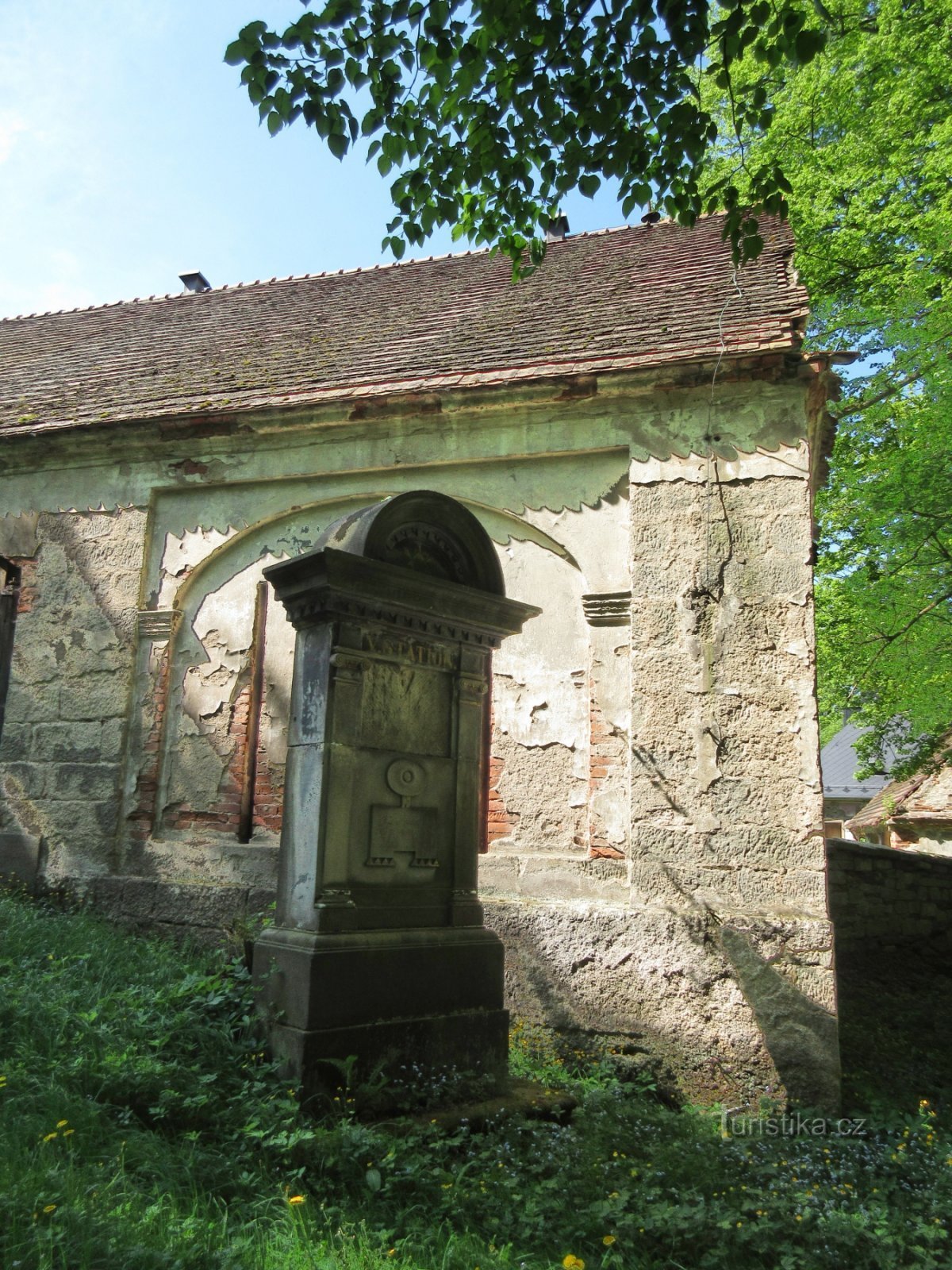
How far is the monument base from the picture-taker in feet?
13.9

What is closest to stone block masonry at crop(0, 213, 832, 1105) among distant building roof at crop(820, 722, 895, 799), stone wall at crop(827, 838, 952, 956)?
stone wall at crop(827, 838, 952, 956)

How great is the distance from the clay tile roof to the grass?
4897 mm

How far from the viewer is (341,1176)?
353 centimetres

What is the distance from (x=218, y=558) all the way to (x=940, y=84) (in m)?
10.5

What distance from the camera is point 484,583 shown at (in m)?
5.50

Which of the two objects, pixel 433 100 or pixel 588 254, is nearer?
pixel 433 100

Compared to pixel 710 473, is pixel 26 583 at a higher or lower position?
lower

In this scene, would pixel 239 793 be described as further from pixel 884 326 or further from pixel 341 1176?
pixel 884 326

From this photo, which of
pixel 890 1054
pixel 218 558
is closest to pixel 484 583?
pixel 218 558

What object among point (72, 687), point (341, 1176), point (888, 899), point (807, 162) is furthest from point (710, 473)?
point (807, 162)

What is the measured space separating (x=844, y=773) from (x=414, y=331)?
27.4 meters

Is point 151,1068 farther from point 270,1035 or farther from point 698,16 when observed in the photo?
point 698,16

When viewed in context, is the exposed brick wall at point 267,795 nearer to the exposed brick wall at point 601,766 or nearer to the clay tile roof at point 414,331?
the exposed brick wall at point 601,766

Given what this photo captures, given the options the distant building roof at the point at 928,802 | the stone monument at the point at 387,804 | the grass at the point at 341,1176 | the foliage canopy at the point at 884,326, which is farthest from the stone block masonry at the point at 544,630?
the distant building roof at the point at 928,802
